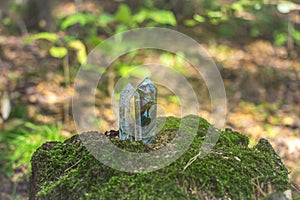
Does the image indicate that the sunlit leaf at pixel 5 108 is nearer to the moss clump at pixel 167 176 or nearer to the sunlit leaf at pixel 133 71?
the sunlit leaf at pixel 133 71

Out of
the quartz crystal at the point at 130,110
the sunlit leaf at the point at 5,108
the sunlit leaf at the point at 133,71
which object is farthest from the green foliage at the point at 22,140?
the quartz crystal at the point at 130,110

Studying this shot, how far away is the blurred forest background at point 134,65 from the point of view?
4.73 metres

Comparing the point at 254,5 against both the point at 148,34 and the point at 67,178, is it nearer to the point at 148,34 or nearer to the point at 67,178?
the point at 148,34

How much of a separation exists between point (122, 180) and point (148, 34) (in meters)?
4.98

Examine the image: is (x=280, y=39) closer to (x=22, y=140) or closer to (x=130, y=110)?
(x=22, y=140)

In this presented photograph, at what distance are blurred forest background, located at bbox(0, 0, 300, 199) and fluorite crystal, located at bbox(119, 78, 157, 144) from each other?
7.22 feet

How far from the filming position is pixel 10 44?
664 centimetres

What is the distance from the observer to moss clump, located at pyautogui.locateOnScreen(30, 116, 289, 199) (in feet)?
6.15

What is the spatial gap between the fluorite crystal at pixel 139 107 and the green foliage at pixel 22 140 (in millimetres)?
2156

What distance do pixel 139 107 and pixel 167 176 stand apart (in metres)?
0.34

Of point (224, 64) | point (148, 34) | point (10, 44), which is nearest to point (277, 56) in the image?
point (224, 64)

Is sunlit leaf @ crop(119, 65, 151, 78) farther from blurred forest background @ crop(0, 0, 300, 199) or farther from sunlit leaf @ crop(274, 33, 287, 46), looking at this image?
sunlit leaf @ crop(274, 33, 287, 46)

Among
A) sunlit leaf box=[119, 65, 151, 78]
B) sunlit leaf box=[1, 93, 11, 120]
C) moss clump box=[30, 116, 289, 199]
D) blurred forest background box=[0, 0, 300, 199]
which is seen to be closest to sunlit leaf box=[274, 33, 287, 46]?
blurred forest background box=[0, 0, 300, 199]

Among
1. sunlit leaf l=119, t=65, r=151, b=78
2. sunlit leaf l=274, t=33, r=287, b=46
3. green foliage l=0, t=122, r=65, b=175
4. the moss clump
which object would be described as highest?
sunlit leaf l=274, t=33, r=287, b=46
